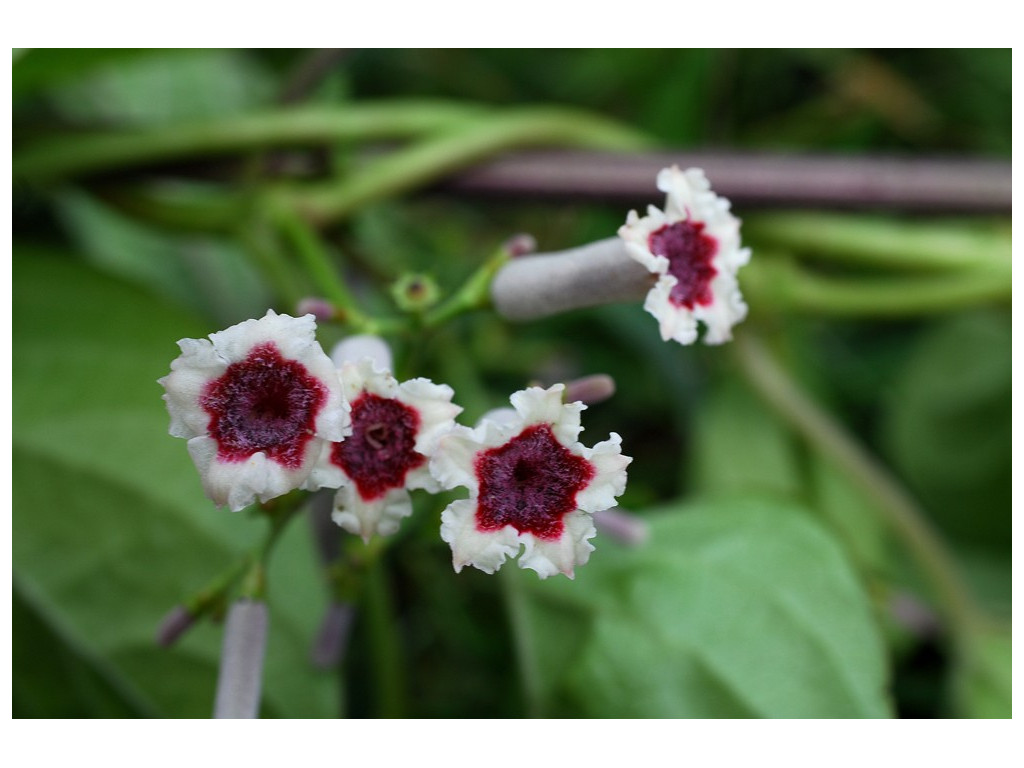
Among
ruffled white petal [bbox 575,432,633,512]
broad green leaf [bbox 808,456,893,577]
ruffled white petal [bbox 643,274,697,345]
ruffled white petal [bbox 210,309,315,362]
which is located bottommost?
ruffled white petal [bbox 575,432,633,512]

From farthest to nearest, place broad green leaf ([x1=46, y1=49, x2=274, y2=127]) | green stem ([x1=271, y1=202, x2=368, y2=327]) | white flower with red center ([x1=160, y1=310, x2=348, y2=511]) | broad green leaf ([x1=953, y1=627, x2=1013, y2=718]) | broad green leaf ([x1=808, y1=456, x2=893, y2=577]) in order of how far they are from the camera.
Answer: broad green leaf ([x1=46, y1=49, x2=274, y2=127]), broad green leaf ([x1=808, y1=456, x2=893, y2=577]), broad green leaf ([x1=953, y1=627, x2=1013, y2=718]), green stem ([x1=271, y1=202, x2=368, y2=327]), white flower with red center ([x1=160, y1=310, x2=348, y2=511])

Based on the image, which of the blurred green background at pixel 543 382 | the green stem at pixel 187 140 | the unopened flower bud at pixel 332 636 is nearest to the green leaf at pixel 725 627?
the blurred green background at pixel 543 382

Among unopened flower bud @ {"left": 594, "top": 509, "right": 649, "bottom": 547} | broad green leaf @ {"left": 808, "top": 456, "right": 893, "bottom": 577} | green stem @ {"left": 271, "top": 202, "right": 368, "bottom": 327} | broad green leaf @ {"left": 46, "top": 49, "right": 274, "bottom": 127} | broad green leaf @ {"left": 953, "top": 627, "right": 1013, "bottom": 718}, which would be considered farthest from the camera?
broad green leaf @ {"left": 46, "top": 49, "right": 274, "bottom": 127}

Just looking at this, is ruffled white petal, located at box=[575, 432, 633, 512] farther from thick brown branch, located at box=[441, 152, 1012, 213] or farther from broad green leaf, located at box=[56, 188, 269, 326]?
broad green leaf, located at box=[56, 188, 269, 326]

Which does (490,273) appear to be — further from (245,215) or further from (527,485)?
(245,215)

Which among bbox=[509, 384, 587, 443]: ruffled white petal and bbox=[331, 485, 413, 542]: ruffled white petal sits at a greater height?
bbox=[509, 384, 587, 443]: ruffled white petal

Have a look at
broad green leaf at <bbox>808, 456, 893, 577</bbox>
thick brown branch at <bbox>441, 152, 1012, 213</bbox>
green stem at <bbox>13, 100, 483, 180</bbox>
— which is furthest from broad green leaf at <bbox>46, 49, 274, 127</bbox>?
broad green leaf at <bbox>808, 456, 893, 577</bbox>

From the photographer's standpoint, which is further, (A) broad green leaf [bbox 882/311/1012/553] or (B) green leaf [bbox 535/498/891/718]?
(A) broad green leaf [bbox 882/311/1012/553]
